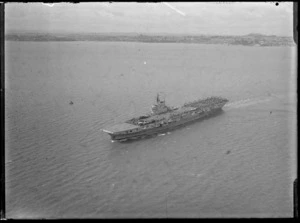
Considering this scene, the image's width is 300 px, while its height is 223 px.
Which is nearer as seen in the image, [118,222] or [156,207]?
[118,222]

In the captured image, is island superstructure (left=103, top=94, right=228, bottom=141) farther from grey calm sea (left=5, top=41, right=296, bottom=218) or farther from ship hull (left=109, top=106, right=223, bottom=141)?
grey calm sea (left=5, top=41, right=296, bottom=218)

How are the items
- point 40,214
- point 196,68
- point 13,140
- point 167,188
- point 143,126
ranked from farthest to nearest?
point 196,68 → point 143,126 → point 13,140 → point 167,188 → point 40,214

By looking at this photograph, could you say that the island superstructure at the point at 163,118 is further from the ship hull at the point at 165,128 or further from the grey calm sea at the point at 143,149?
the grey calm sea at the point at 143,149

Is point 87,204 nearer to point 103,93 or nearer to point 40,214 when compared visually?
point 40,214

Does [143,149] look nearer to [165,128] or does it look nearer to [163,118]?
[165,128]

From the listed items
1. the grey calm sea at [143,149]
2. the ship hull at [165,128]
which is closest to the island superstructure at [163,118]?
the ship hull at [165,128]

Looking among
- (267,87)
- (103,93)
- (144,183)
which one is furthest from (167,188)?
(267,87)

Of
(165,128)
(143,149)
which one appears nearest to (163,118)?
(165,128)
